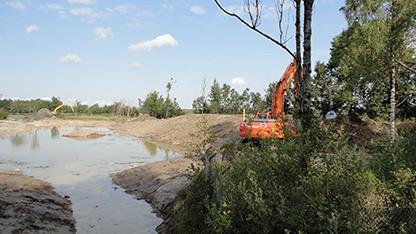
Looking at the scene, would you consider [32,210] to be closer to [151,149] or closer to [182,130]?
[151,149]

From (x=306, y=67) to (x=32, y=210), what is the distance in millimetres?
8346

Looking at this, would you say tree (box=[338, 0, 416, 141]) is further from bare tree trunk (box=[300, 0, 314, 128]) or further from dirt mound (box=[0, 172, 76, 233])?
dirt mound (box=[0, 172, 76, 233])

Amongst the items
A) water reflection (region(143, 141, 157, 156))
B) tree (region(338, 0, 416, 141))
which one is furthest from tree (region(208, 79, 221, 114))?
tree (region(338, 0, 416, 141))

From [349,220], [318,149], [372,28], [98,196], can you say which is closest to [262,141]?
[318,149]

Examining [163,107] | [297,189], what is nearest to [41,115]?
[163,107]

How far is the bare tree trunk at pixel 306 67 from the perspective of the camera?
573 centimetres

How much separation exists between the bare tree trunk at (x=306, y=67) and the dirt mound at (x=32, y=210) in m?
6.97

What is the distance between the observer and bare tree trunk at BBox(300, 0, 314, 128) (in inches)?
226

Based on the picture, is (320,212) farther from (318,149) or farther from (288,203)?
(318,149)

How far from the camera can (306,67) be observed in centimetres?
582

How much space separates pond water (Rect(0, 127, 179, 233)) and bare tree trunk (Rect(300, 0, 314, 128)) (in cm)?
600

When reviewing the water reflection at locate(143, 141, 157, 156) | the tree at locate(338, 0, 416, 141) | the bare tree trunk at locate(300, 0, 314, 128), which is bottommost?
the water reflection at locate(143, 141, 157, 156)

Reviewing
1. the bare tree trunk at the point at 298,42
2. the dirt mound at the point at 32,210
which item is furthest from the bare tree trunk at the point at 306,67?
the dirt mound at the point at 32,210

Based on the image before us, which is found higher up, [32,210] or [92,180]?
[32,210]
